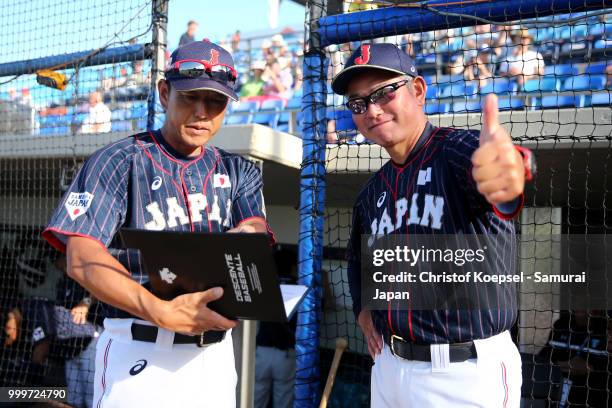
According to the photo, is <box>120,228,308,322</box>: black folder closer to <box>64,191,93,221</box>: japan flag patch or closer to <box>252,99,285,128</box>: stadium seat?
<box>64,191,93,221</box>: japan flag patch

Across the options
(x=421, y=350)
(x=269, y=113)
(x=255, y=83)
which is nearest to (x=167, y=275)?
(x=421, y=350)

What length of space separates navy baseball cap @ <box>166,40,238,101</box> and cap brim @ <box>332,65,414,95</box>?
37 cm

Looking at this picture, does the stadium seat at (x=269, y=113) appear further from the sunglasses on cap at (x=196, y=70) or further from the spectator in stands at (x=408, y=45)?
the sunglasses on cap at (x=196, y=70)

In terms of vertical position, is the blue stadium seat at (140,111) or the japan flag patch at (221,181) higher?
the blue stadium seat at (140,111)

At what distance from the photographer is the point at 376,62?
2.18m

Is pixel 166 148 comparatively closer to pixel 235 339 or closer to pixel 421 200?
pixel 421 200

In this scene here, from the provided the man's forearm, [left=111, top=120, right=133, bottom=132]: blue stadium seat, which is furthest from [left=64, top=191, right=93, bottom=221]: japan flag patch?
[left=111, top=120, right=133, bottom=132]: blue stadium seat

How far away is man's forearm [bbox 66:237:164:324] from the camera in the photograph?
6.33ft

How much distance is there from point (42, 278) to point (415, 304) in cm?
635

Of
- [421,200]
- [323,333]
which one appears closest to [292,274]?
[323,333]

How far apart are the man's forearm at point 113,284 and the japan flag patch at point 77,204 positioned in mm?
138

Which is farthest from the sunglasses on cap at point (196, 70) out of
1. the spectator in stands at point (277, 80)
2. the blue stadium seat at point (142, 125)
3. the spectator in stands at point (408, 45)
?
the spectator in stands at point (277, 80)

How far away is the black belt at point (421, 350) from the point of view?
205cm

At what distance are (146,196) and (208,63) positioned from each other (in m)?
0.49
